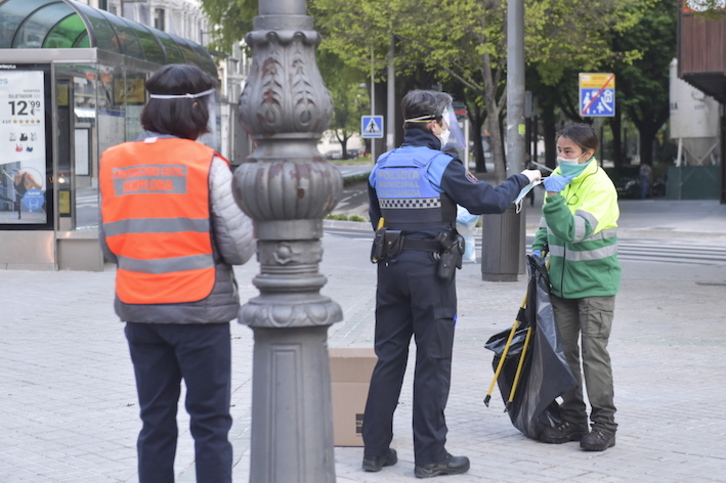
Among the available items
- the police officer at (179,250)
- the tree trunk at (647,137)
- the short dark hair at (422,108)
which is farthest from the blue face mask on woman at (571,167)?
the tree trunk at (647,137)

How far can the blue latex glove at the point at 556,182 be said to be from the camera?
231 inches

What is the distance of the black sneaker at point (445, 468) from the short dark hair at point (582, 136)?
5.67 ft

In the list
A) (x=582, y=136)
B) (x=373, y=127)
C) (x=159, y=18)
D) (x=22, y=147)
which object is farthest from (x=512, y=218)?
(x=159, y=18)

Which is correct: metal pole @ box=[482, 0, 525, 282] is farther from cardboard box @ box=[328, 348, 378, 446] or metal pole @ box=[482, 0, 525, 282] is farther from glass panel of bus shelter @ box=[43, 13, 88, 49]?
cardboard box @ box=[328, 348, 378, 446]

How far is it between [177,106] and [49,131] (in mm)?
11561

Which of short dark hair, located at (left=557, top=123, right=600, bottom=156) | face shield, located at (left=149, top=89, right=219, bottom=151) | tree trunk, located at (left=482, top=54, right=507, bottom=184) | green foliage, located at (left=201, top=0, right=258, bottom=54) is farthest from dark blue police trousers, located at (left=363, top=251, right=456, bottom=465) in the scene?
green foliage, located at (left=201, top=0, right=258, bottom=54)

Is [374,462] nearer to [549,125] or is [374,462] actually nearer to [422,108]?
→ [422,108]

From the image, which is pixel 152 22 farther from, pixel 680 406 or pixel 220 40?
pixel 680 406

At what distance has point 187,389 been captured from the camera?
14.0ft

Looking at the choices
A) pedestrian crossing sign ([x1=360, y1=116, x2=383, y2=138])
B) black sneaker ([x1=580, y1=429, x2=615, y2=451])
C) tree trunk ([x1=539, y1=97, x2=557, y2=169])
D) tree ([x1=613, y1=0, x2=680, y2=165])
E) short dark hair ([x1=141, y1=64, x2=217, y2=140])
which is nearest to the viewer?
short dark hair ([x1=141, y1=64, x2=217, y2=140])

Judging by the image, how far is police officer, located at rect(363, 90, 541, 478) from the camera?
5.43 metres

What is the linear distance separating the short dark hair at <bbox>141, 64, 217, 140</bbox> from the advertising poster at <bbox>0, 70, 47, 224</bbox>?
11530 millimetres

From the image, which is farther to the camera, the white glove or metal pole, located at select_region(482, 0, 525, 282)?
metal pole, located at select_region(482, 0, 525, 282)

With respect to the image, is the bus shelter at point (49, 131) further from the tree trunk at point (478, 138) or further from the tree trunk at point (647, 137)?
the tree trunk at point (478, 138)
